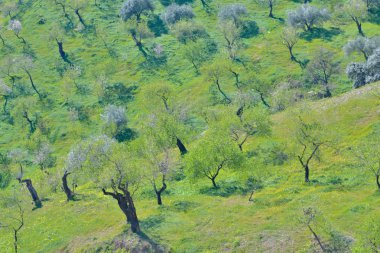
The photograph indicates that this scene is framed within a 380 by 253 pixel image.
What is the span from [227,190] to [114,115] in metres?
48.9

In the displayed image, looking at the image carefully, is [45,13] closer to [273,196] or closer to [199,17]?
[199,17]

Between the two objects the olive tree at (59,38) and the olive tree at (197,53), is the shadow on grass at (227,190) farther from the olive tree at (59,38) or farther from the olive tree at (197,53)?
the olive tree at (59,38)

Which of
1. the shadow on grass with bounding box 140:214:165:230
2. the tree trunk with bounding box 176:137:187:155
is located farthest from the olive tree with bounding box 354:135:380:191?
the tree trunk with bounding box 176:137:187:155

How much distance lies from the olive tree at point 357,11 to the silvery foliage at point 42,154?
281ft

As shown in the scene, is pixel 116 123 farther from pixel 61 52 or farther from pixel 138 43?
pixel 61 52

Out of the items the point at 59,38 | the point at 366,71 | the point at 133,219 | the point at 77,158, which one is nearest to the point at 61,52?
the point at 59,38

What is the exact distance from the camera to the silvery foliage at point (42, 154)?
94.7m

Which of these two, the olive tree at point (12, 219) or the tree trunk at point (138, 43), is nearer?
the olive tree at point (12, 219)

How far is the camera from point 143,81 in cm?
12550

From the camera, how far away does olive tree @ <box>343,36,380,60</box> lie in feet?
362

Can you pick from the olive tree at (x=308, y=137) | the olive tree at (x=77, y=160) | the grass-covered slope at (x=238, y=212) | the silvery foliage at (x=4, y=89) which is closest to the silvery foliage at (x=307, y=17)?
the grass-covered slope at (x=238, y=212)

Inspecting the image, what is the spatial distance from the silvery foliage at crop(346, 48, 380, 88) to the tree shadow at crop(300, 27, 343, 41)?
2787cm

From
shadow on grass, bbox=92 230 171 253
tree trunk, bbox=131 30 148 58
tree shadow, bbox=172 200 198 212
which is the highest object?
tree trunk, bbox=131 30 148 58

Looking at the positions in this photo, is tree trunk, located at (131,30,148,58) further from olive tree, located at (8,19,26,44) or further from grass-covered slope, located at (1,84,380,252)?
grass-covered slope, located at (1,84,380,252)
